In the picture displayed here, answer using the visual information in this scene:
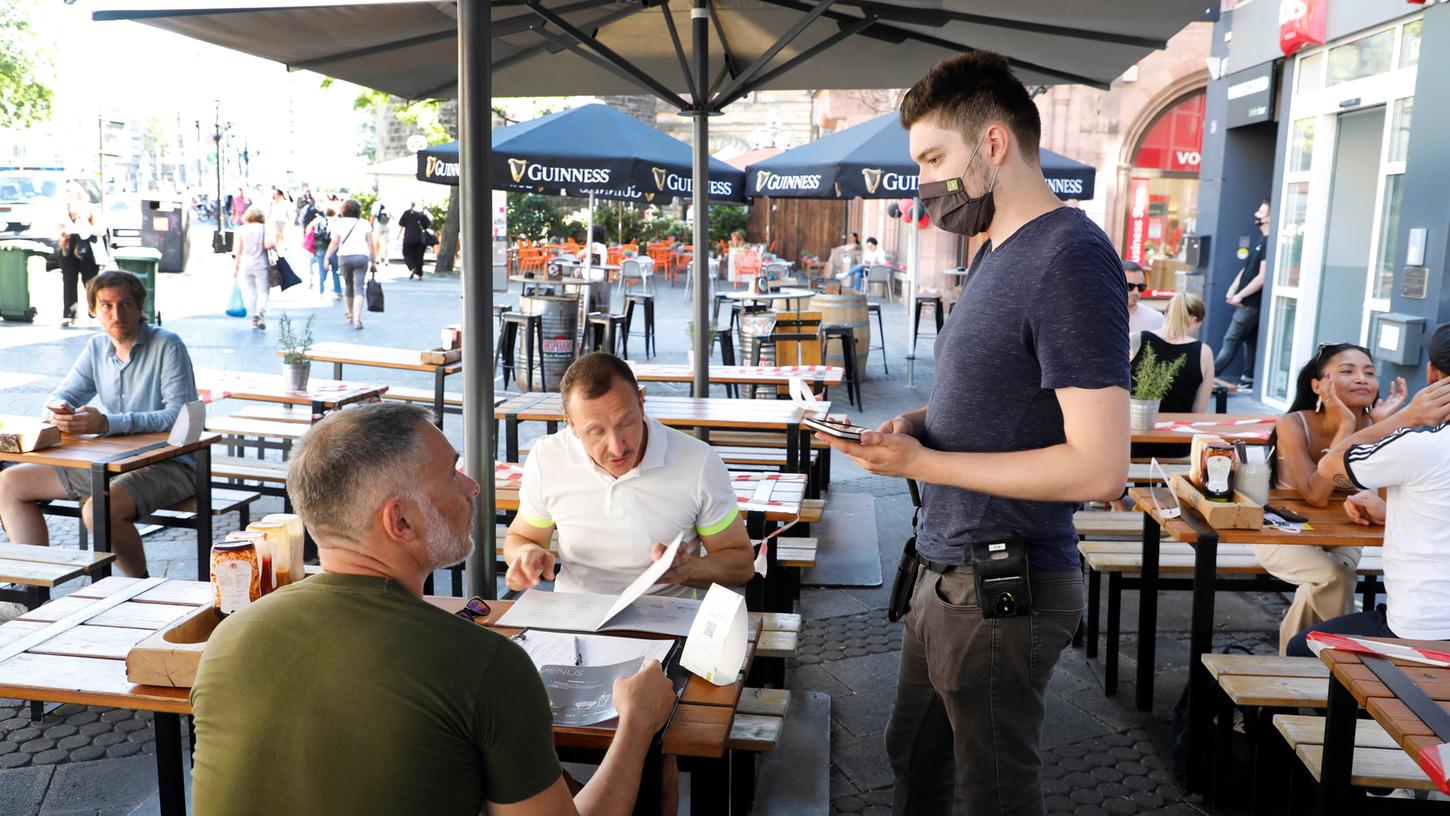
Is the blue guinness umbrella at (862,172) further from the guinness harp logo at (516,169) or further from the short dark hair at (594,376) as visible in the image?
the short dark hair at (594,376)

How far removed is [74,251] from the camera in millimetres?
15164

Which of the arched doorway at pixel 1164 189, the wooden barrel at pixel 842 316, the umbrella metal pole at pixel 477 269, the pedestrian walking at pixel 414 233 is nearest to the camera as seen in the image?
the umbrella metal pole at pixel 477 269

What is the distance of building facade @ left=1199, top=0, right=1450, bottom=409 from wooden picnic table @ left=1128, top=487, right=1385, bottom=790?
→ 5007 mm

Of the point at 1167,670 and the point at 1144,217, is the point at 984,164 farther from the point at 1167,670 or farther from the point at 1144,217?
the point at 1144,217

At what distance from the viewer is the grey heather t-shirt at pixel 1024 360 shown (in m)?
2.01

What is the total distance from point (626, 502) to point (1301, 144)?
9.97 meters

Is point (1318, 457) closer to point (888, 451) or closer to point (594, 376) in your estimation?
point (594, 376)

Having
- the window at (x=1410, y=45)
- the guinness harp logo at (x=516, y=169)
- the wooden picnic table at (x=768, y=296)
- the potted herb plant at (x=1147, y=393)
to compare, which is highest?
the window at (x=1410, y=45)

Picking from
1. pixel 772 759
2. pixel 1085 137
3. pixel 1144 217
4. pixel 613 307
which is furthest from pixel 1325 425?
pixel 1144 217

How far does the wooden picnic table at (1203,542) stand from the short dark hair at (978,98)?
2132mm

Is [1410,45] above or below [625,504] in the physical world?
above

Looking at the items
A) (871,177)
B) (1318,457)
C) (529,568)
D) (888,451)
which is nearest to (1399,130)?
(871,177)

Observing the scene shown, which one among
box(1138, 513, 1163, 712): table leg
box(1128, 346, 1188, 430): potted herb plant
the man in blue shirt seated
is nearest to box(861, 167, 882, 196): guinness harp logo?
box(1128, 346, 1188, 430): potted herb plant

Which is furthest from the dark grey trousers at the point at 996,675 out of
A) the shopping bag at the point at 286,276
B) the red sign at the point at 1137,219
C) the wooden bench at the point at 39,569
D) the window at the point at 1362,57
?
the red sign at the point at 1137,219
